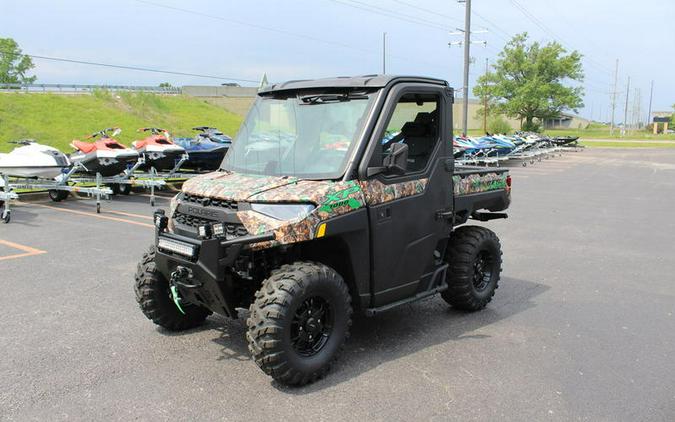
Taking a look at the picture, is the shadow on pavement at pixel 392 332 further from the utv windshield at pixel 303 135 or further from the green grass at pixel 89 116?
the green grass at pixel 89 116

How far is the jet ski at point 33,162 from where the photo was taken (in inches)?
478

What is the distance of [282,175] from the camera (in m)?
4.61

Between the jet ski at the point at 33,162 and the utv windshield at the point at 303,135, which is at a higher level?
the utv windshield at the point at 303,135

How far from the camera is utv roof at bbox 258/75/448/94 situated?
4.68 m

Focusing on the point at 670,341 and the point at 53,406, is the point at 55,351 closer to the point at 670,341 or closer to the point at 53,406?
the point at 53,406

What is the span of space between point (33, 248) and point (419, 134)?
641 centimetres

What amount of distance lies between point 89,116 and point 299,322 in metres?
33.9

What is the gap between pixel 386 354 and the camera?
4.71 meters

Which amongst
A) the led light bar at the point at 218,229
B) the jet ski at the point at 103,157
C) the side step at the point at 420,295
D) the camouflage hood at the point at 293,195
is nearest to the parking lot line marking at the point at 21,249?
the camouflage hood at the point at 293,195

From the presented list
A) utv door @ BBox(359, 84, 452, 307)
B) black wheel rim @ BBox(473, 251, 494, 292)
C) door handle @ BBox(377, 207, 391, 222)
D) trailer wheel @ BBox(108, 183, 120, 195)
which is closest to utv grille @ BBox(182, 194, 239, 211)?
utv door @ BBox(359, 84, 452, 307)

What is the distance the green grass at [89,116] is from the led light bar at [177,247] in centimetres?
2457

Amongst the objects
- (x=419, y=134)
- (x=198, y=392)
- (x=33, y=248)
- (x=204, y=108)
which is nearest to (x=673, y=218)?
(x=419, y=134)

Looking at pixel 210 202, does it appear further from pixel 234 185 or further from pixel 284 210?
pixel 284 210

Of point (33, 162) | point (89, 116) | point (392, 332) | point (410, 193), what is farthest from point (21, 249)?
point (89, 116)
